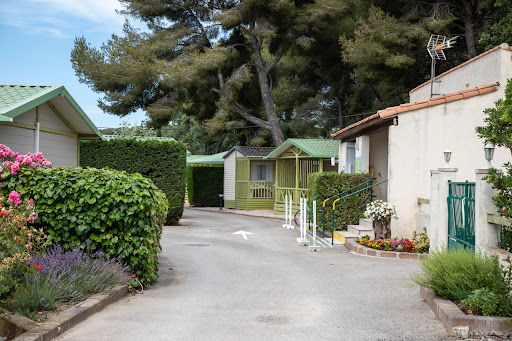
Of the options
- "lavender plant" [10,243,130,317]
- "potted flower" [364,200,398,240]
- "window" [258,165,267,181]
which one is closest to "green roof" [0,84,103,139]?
"lavender plant" [10,243,130,317]

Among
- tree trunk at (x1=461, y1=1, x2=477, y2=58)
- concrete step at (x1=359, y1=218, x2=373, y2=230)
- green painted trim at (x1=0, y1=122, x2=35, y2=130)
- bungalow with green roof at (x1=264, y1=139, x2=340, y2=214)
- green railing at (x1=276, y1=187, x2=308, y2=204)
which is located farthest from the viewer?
green railing at (x1=276, y1=187, x2=308, y2=204)

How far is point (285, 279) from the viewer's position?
31.3 ft

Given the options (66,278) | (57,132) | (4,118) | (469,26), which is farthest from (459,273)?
(469,26)

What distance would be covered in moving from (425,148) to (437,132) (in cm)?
56

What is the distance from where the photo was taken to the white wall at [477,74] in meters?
11.8

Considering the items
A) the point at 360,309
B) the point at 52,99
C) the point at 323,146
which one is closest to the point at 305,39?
the point at 323,146

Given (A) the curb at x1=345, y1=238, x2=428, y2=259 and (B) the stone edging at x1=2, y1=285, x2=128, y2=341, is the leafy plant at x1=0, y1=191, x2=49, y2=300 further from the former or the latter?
(A) the curb at x1=345, y1=238, x2=428, y2=259

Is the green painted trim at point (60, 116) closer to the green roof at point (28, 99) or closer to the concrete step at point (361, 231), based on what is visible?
the green roof at point (28, 99)

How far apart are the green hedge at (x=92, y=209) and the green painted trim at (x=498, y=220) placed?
15.7 ft

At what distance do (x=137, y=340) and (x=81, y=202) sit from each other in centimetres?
303

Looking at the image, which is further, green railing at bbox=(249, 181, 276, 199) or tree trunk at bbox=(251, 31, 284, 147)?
tree trunk at bbox=(251, 31, 284, 147)

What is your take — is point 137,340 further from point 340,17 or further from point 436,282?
point 340,17

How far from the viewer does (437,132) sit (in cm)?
1341

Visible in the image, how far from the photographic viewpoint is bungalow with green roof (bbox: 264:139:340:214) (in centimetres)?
2408
